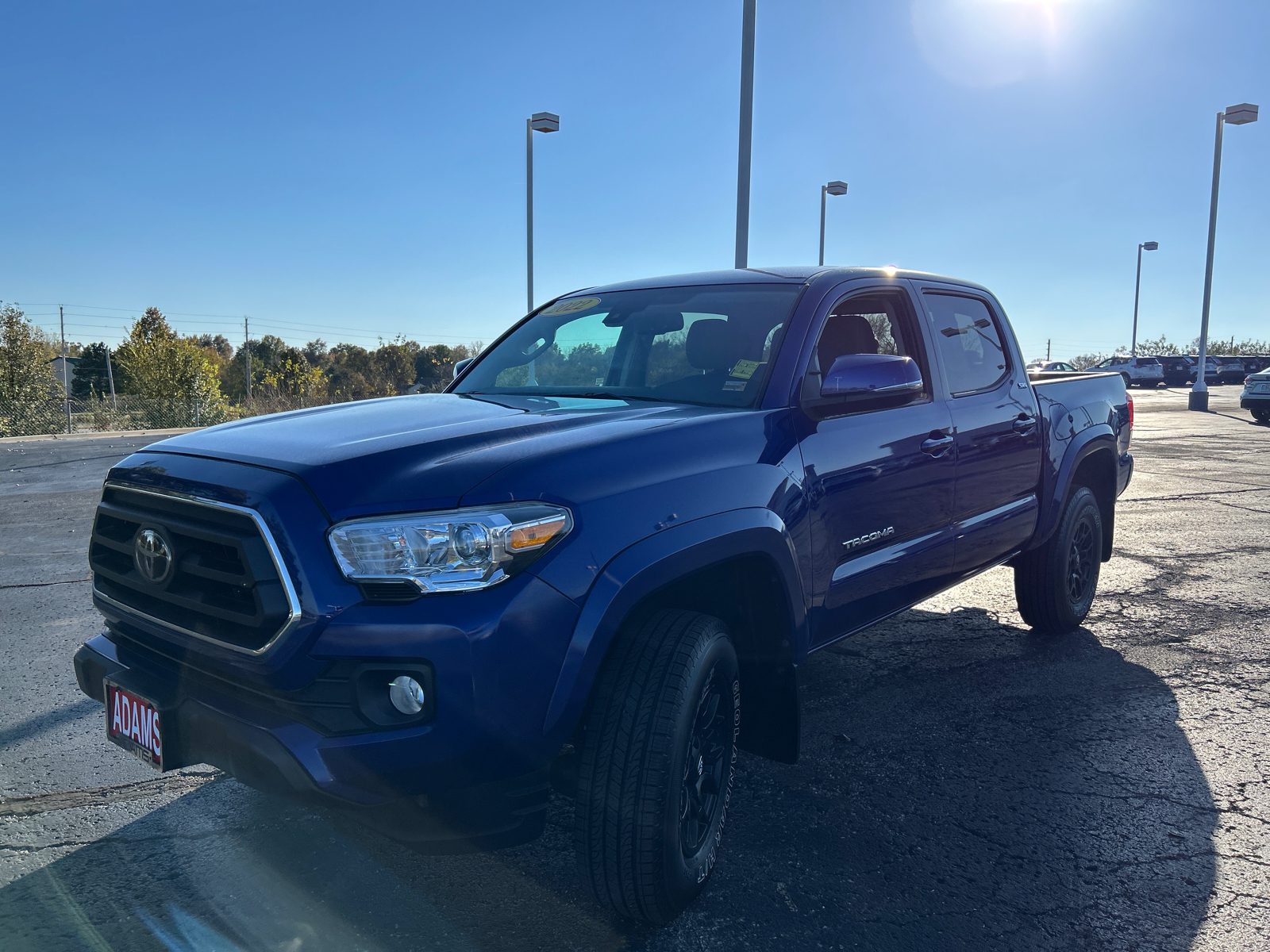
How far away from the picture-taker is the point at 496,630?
200 cm

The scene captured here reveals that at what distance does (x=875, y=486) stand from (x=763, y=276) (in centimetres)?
100

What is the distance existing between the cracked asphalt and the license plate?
0.46 m

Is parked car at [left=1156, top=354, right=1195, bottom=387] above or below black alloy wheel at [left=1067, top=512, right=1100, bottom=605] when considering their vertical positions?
above

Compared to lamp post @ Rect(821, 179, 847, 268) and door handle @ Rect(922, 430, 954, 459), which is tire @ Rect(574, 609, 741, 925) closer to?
door handle @ Rect(922, 430, 954, 459)

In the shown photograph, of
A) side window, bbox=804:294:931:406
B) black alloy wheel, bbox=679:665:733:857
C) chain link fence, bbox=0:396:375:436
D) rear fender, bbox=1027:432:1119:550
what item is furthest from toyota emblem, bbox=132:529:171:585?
chain link fence, bbox=0:396:375:436

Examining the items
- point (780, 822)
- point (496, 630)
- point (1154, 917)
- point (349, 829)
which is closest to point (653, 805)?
point (496, 630)

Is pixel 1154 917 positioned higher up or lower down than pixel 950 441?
lower down

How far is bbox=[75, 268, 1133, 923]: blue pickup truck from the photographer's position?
6.64 ft

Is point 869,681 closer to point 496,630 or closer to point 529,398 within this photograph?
point 529,398

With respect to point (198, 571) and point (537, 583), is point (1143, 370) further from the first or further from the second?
point (198, 571)

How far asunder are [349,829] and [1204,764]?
3.15 m

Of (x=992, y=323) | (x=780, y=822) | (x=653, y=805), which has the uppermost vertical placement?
(x=992, y=323)

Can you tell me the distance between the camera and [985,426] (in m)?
4.03

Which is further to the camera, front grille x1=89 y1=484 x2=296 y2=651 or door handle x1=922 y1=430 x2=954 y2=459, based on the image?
door handle x1=922 y1=430 x2=954 y2=459
